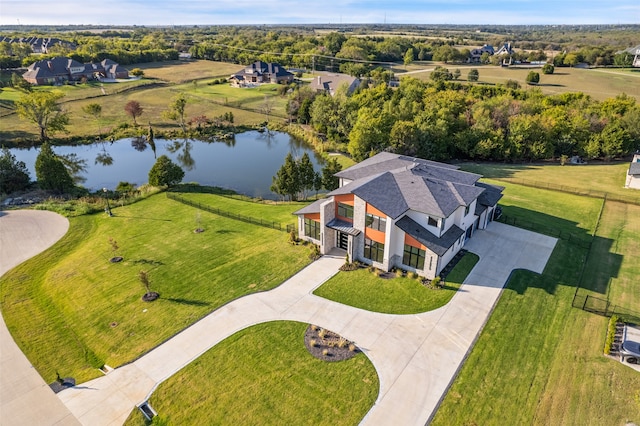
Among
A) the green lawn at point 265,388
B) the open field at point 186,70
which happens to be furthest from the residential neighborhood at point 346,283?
the open field at point 186,70

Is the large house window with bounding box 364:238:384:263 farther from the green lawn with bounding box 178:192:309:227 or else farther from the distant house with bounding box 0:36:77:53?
the distant house with bounding box 0:36:77:53

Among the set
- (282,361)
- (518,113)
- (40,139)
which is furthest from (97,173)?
(518,113)

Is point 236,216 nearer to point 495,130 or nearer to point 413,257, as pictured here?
point 413,257

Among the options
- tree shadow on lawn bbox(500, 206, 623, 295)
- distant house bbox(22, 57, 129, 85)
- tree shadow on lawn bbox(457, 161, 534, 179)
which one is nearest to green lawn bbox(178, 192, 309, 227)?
tree shadow on lawn bbox(500, 206, 623, 295)

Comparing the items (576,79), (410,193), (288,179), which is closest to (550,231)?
(410,193)

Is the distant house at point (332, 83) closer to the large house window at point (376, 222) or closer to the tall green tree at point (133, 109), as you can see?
the tall green tree at point (133, 109)

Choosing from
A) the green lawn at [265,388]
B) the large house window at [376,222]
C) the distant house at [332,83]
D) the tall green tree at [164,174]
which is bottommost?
the green lawn at [265,388]
